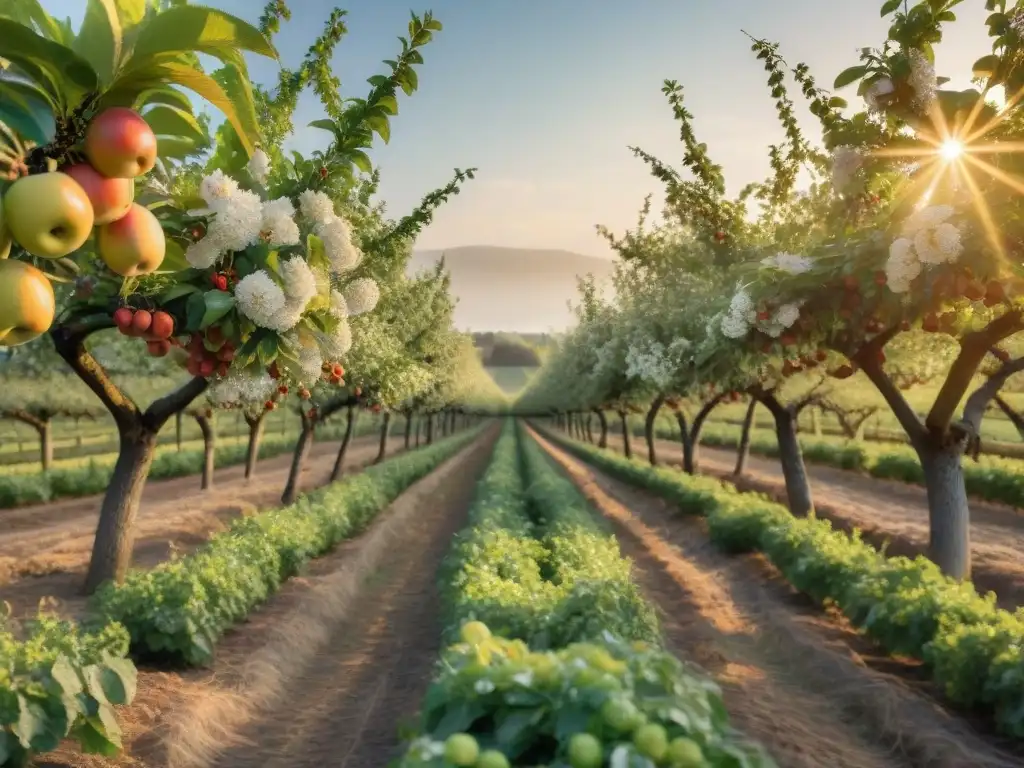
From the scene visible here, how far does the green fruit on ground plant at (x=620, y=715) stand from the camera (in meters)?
2.06

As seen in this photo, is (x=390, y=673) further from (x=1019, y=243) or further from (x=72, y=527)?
(x=72, y=527)

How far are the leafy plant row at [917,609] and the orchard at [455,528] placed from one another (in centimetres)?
4

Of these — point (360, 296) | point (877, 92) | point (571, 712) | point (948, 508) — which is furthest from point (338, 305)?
point (948, 508)

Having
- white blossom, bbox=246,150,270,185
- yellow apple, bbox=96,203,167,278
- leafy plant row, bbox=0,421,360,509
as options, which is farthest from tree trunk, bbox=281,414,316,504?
yellow apple, bbox=96,203,167,278

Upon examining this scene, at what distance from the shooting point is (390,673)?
8664mm

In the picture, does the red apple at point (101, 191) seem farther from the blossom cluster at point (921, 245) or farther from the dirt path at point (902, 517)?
the dirt path at point (902, 517)

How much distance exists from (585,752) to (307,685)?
7.34m

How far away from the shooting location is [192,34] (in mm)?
1906

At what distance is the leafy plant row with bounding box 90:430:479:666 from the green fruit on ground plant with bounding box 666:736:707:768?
22.6ft

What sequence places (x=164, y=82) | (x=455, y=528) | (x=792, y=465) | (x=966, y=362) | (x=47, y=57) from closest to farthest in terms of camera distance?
1. (x=47, y=57)
2. (x=164, y=82)
3. (x=966, y=362)
4. (x=792, y=465)
5. (x=455, y=528)

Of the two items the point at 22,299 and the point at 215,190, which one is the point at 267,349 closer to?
the point at 215,190

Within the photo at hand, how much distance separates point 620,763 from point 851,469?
104 feet

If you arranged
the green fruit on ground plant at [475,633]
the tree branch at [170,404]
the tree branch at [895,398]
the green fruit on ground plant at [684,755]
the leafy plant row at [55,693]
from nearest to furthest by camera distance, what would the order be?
the green fruit on ground plant at [684,755], the green fruit on ground plant at [475,633], the leafy plant row at [55,693], the tree branch at [170,404], the tree branch at [895,398]

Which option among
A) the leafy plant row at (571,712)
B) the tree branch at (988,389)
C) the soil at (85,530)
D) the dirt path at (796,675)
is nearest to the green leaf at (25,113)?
the leafy plant row at (571,712)
